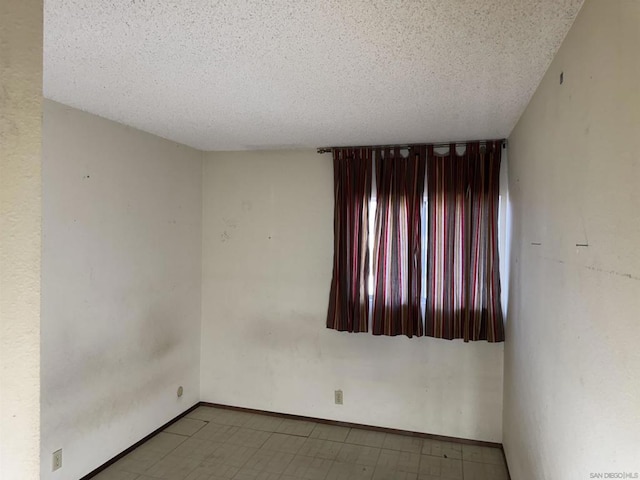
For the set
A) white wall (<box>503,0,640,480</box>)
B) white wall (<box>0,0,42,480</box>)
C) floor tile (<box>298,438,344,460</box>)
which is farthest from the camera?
floor tile (<box>298,438,344,460</box>)

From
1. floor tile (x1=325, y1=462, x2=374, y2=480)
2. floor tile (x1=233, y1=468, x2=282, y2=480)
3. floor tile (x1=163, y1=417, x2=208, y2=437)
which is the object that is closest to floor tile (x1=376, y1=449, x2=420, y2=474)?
floor tile (x1=325, y1=462, x2=374, y2=480)

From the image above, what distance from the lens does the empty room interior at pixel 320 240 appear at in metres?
1.03

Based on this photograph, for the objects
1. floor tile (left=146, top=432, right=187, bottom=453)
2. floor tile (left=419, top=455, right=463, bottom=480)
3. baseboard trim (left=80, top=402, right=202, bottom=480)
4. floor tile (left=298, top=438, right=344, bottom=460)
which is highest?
baseboard trim (left=80, top=402, right=202, bottom=480)

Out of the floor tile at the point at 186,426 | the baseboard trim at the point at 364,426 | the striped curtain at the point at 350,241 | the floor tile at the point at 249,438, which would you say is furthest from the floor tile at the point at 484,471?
the floor tile at the point at 186,426

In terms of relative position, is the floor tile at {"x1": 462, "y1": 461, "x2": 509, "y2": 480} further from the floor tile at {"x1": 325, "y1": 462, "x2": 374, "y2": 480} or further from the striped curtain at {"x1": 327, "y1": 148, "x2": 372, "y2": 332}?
the striped curtain at {"x1": 327, "y1": 148, "x2": 372, "y2": 332}

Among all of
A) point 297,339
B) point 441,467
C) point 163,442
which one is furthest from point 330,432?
point 163,442

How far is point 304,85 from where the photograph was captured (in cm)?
213

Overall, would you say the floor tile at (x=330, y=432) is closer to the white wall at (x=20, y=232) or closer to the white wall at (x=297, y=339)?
the white wall at (x=297, y=339)

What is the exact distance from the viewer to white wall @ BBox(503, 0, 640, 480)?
96cm

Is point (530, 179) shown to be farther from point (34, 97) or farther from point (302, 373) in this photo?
point (302, 373)

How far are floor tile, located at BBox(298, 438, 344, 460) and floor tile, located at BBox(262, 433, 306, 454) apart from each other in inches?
1.9

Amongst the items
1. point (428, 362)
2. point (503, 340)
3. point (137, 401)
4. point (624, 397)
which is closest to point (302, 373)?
point (428, 362)

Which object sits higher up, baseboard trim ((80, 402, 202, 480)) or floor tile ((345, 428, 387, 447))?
baseboard trim ((80, 402, 202, 480))

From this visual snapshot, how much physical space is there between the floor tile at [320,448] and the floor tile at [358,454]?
0.05 meters
